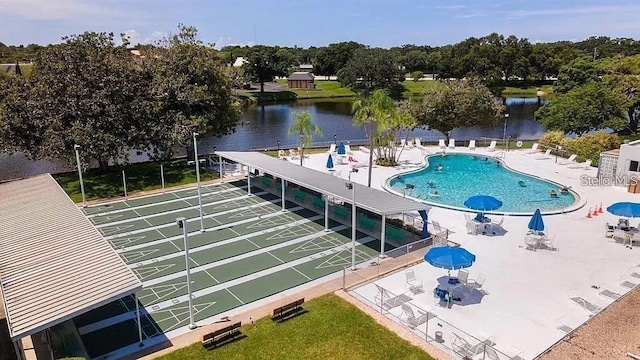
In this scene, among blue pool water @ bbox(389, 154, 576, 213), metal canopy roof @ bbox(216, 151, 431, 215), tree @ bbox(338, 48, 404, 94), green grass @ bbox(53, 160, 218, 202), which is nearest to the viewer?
metal canopy roof @ bbox(216, 151, 431, 215)

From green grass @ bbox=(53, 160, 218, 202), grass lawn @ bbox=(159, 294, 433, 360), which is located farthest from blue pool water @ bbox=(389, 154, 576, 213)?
green grass @ bbox=(53, 160, 218, 202)

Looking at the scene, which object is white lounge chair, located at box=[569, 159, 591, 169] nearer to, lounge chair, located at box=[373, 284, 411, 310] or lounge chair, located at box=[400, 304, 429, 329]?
lounge chair, located at box=[373, 284, 411, 310]

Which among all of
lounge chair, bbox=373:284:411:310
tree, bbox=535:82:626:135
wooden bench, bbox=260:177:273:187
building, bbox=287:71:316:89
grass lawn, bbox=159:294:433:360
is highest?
building, bbox=287:71:316:89

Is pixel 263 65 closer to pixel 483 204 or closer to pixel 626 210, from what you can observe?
pixel 483 204

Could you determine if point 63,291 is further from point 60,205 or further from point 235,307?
point 60,205

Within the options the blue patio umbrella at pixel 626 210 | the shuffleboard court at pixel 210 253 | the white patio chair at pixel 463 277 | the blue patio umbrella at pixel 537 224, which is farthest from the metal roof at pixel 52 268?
the blue patio umbrella at pixel 626 210

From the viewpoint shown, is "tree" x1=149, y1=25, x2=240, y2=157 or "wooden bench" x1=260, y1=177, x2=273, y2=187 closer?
"wooden bench" x1=260, y1=177, x2=273, y2=187

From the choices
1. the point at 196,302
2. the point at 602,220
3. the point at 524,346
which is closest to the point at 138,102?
the point at 196,302

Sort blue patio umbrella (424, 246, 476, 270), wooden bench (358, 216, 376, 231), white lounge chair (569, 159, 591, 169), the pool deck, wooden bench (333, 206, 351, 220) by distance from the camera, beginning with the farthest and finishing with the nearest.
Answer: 1. white lounge chair (569, 159, 591, 169)
2. wooden bench (333, 206, 351, 220)
3. wooden bench (358, 216, 376, 231)
4. blue patio umbrella (424, 246, 476, 270)
5. the pool deck
